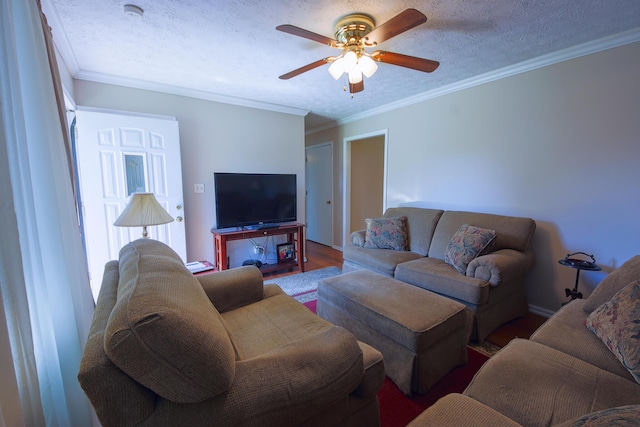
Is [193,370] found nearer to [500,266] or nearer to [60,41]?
[500,266]

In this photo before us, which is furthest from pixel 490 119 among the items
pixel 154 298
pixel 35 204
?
pixel 35 204

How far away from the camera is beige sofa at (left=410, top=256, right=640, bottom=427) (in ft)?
3.00

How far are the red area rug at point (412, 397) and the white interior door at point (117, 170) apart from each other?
8.65 feet

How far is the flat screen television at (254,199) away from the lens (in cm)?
327

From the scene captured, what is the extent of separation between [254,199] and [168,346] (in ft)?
9.34

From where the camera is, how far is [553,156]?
7.88ft

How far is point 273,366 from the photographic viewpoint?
0.93 meters

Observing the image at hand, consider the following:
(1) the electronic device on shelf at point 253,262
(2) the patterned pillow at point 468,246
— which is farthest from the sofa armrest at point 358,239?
(1) the electronic device on shelf at point 253,262

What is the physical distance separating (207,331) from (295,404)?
37cm

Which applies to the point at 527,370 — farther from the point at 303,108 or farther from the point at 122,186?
the point at 303,108

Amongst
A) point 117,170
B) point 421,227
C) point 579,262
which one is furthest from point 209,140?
point 579,262

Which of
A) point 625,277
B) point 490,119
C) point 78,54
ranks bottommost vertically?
point 625,277

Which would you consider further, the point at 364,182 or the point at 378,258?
the point at 364,182

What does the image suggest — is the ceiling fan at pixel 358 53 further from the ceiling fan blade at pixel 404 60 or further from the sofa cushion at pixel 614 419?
the sofa cushion at pixel 614 419
